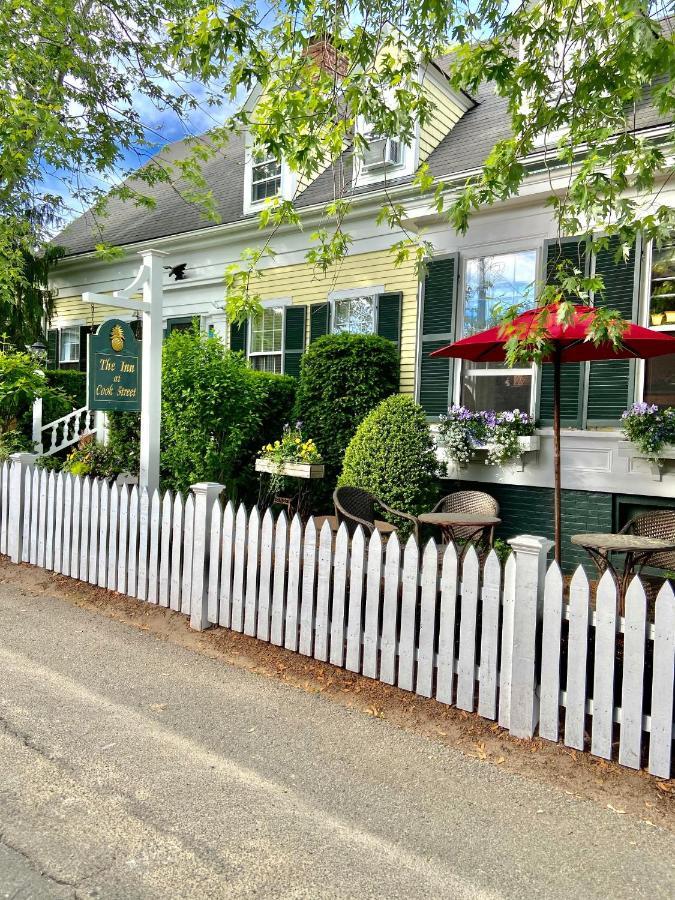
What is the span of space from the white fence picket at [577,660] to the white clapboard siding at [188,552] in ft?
9.73

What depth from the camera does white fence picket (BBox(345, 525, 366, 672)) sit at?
399 cm

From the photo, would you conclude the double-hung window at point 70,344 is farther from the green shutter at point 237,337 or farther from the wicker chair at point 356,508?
the wicker chair at point 356,508

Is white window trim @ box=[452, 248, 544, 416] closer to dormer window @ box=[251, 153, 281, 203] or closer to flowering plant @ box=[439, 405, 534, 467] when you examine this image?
flowering plant @ box=[439, 405, 534, 467]

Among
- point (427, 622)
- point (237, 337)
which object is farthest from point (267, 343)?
point (427, 622)

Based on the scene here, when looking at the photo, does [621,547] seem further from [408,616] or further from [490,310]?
[490,310]

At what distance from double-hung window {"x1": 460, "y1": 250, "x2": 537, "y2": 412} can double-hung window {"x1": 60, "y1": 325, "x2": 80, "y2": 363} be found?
10.8 meters

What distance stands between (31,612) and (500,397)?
5886mm

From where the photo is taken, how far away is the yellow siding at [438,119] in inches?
388

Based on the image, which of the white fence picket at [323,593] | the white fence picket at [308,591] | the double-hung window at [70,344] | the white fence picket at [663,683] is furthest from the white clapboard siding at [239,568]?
the double-hung window at [70,344]

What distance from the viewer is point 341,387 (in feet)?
28.7

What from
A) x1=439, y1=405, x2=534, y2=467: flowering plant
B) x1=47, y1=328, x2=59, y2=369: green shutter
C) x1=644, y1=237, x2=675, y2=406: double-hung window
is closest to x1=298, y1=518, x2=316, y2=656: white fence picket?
x1=439, y1=405, x2=534, y2=467: flowering plant

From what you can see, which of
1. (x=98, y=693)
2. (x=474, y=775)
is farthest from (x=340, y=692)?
(x=98, y=693)

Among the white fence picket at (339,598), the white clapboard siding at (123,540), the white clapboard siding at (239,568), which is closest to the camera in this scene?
the white fence picket at (339,598)

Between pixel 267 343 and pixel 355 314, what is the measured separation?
80.9 inches
